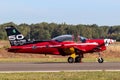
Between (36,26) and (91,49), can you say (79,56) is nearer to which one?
(91,49)

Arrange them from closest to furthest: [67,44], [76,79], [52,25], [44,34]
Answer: [76,79], [67,44], [44,34], [52,25]

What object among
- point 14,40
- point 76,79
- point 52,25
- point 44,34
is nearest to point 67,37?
point 14,40

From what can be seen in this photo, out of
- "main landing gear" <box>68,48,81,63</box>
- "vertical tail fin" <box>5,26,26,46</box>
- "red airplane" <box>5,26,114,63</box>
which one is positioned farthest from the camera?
"vertical tail fin" <box>5,26,26,46</box>

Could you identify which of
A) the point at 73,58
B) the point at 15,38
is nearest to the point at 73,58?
the point at 73,58

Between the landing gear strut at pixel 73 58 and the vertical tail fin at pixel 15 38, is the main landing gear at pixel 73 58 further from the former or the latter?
the vertical tail fin at pixel 15 38

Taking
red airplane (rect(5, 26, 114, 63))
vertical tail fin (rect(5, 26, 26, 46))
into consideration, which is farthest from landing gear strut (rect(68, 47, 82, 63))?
vertical tail fin (rect(5, 26, 26, 46))

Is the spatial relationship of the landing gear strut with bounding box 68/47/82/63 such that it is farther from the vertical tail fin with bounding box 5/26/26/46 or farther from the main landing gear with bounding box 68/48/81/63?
the vertical tail fin with bounding box 5/26/26/46

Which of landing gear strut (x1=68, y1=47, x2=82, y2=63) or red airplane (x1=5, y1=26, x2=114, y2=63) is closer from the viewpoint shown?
landing gear strut (x1=68, y1=47, x2=82, y2=63)

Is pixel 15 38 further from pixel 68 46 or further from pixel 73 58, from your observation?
pixel 73 58

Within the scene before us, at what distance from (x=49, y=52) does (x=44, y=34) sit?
65.7 meters

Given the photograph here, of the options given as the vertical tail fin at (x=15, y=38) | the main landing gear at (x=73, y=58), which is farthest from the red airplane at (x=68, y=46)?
the vertical tail fin at (x=15, y=38)

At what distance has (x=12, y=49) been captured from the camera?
34875 millimetres

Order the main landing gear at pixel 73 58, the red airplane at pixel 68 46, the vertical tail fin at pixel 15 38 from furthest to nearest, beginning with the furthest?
the vertical tail fin at pixel 15 38, the red airplane at pixel 68 46, the main landing gear at pixel 73 58

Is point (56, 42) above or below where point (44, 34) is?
above
